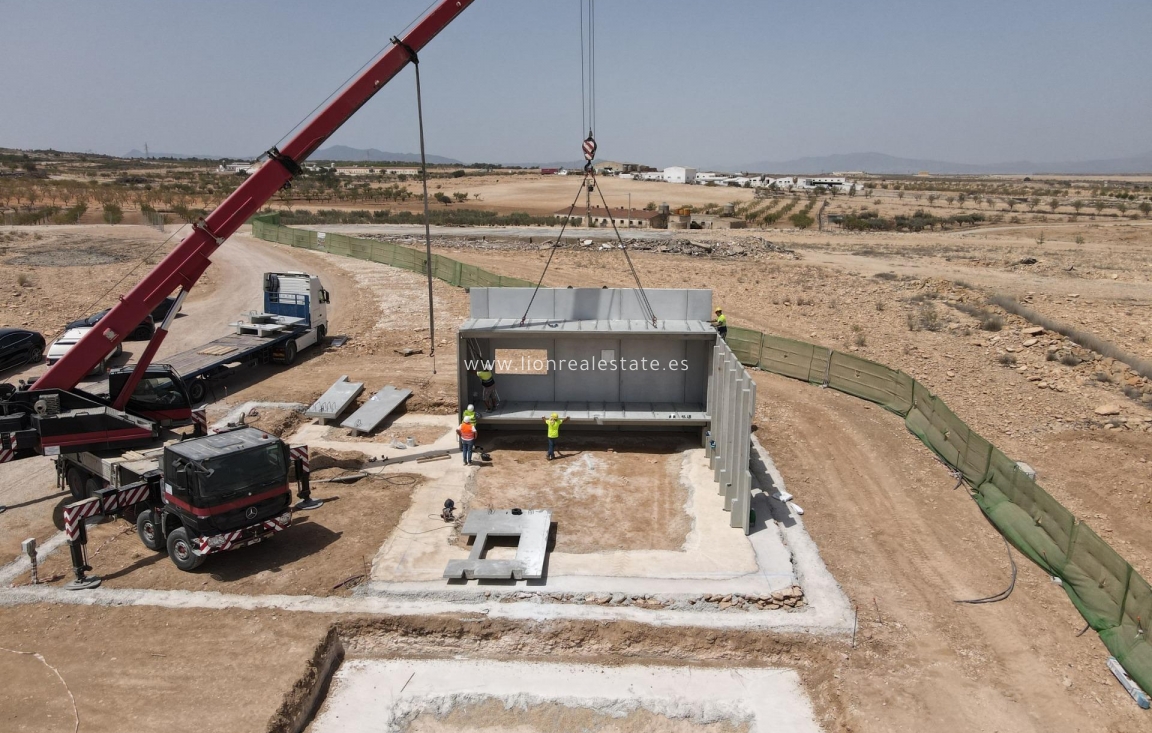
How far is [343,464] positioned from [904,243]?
50054mm

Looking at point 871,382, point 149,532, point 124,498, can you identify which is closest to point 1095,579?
point 871,382

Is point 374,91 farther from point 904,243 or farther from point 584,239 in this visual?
point 904,243

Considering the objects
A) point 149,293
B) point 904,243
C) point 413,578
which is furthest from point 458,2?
point 904,243

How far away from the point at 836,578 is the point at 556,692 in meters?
5.58

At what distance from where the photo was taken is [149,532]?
13469mm

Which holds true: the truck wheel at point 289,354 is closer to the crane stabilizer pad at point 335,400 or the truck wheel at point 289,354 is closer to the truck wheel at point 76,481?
the crane stabilizer pad at point 335,400

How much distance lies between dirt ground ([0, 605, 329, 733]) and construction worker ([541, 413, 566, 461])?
7446mm

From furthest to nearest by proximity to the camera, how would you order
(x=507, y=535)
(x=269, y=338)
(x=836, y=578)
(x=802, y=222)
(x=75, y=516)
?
(x=802, y=222) < (x=269, y=338) < (x=507, y=535) < (x=836, y=578) < (x=75, y=516)

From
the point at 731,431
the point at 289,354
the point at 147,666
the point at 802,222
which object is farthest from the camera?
the point at 802,222

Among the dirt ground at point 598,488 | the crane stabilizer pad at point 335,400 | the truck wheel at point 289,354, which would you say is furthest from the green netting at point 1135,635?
the truck wheel at point 289,354

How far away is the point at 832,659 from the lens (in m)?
11.1

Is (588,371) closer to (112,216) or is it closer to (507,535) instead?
(507,535)

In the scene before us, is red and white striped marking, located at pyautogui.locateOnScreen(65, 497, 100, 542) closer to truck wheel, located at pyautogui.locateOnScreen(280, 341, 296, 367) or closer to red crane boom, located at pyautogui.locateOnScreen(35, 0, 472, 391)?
red crane boom, located at pyautogui.locateOnScreen(35, 0, 472, 391)

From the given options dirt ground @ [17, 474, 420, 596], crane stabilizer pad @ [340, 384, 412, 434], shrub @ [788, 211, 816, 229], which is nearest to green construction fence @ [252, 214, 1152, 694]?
crane stabilizer pad @ [340, 384, 412, 434]
